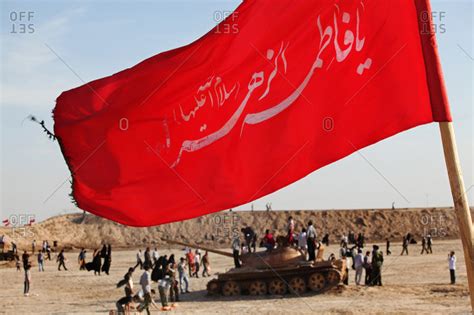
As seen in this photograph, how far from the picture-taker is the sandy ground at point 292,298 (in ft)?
84.3

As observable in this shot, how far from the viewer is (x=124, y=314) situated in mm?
21641

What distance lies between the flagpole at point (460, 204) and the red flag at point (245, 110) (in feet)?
4.06

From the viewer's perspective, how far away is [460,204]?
620cm

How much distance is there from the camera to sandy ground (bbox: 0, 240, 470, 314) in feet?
84.3

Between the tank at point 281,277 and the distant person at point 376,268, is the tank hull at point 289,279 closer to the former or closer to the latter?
the tank at point 281,277

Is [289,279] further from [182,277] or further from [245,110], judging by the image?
[245,110]

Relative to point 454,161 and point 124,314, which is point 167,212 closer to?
point 454,161

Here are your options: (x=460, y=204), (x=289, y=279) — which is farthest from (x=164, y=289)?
(x=460, y=204)

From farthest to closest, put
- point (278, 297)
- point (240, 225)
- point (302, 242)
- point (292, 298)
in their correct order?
1. point (240, 225)
2. point (302, 242)
3. point (278, 297)
4. point (292, 298)

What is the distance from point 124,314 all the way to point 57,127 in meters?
13.4

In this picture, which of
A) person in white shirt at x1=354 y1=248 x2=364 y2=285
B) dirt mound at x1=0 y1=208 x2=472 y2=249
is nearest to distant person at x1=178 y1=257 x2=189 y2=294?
person in white shirt at x1=354 y1=248 x2=364 y2=285

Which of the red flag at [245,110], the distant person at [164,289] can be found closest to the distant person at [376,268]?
the distant person at [164,289]

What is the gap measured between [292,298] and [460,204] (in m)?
22.4

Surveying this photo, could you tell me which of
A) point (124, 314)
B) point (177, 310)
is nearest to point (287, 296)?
point (177, 310)
